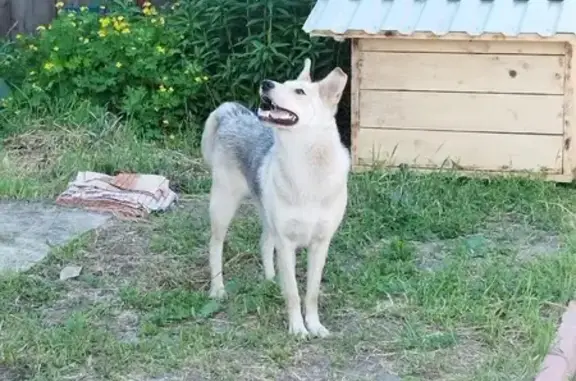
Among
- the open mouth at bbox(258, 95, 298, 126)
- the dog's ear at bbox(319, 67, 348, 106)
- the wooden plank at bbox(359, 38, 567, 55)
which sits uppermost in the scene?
the dog's ear at bbox(319, 67, 348, 106)

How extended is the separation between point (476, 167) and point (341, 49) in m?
1.43

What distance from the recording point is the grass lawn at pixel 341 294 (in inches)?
189

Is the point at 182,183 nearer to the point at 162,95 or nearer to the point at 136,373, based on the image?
the point at 162,95

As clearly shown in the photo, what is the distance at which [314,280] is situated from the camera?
5203mm

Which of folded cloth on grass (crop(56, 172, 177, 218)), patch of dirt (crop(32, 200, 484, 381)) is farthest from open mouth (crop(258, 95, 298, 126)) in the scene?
folded cloth on grass (crop(56, 172, 177, 218))

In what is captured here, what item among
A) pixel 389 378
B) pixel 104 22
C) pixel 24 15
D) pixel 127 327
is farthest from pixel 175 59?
pixel 389 378

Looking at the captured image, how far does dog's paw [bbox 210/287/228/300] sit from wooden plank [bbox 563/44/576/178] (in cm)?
254

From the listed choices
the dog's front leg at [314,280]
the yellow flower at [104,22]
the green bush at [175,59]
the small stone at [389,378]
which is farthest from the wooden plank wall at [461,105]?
the small stone at [389,378]

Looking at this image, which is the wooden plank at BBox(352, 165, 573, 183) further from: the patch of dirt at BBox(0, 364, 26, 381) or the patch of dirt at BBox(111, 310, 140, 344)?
the patch of dirt at BBox(0, 364, 26, 381)

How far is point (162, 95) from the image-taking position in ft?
27.5

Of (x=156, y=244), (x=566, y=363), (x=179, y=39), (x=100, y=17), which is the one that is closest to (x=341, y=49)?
(x=179, y=39)

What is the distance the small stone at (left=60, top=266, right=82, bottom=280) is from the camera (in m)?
5.89

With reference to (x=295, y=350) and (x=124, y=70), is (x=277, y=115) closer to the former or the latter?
(x=295, y=350)

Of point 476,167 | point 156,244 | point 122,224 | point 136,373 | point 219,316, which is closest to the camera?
point 136,373
